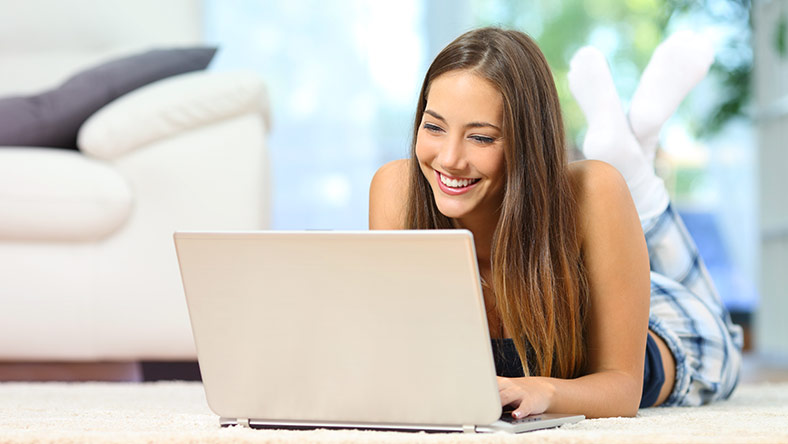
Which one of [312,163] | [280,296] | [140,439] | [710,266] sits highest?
[280,296]

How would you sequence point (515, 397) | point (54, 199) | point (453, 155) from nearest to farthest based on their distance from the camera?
point (515, 397)
point (453, 155)
point (54, 199)

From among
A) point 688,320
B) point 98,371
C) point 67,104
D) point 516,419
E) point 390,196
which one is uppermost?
point 67,104

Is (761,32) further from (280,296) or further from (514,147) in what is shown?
(280,296)

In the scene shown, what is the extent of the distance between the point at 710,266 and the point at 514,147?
150 inches

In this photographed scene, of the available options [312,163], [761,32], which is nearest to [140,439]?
[312,163]

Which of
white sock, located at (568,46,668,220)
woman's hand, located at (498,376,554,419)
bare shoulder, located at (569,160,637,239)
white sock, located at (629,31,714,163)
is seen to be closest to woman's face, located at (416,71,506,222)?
bare shoulder, located at (569,160,637,239)

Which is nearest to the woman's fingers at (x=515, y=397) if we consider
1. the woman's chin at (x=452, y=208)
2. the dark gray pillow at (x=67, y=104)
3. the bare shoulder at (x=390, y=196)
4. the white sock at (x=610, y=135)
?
the woman's chin at (x=452, y=208)

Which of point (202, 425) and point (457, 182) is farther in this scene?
point (457, 182)

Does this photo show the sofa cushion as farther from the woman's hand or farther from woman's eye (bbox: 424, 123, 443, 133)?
the woman's hand

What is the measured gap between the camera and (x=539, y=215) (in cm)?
112

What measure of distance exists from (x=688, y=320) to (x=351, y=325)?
905 mm

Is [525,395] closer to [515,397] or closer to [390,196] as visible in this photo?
[515,397]

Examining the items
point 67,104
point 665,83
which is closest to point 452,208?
point 665,83

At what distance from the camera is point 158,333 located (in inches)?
73.1
